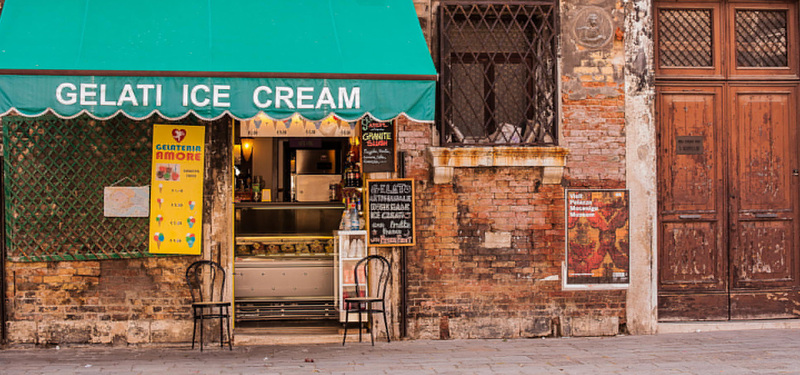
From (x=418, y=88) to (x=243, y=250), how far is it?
156 inches

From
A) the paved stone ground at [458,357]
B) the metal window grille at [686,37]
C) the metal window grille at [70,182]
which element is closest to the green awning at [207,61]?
the metal window grille at [70,182]

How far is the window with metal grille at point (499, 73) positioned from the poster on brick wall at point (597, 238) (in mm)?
878

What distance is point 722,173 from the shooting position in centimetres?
843

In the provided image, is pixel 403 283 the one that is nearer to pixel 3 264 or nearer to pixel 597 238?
pixel 597 238

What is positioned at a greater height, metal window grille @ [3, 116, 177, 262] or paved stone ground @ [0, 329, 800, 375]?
metal window grille @ [3, 116, 177, 262]

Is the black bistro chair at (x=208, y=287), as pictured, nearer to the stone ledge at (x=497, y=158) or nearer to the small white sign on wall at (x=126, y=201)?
the small white sign on wall at (x=126, y=201)

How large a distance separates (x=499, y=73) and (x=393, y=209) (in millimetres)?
2108

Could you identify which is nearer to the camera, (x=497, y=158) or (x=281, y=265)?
(x=497, y=158)

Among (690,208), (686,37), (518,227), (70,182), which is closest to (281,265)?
(70,182)

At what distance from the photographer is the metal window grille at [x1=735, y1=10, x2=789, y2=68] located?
864cm

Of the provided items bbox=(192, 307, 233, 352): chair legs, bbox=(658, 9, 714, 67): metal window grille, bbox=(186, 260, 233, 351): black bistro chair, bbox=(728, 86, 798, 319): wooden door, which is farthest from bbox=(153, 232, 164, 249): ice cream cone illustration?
bbox=(728, 86, 798, 319): wooden door

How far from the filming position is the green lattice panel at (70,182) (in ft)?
24.6

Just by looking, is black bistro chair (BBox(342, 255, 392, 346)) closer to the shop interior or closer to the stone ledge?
the shop interior

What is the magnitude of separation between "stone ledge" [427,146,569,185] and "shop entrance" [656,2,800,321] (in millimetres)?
1480
